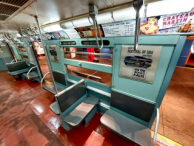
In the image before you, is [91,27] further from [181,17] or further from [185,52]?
[185,52]

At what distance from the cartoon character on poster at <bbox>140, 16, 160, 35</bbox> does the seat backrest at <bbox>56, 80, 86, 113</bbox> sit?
1671 mm

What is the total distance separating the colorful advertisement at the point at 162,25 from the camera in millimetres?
864

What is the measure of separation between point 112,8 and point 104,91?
5.33 ft

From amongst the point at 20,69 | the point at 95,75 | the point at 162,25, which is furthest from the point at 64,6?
A: the point at 20,69

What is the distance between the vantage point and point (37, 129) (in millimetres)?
1976

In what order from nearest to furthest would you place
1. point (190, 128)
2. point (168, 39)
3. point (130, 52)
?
point (168, 39), point (130, 52), point (190, 128)

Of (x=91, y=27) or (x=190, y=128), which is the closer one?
(x=91, y=27)

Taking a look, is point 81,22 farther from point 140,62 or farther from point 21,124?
point 21,124

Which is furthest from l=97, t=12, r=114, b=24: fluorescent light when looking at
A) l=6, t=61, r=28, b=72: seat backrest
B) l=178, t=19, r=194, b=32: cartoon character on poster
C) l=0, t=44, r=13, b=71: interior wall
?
l=0, t=44, r=13, b=71: interior wall

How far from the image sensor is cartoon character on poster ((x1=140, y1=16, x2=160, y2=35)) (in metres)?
1.00

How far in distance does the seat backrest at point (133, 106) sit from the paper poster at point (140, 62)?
44 centimetres

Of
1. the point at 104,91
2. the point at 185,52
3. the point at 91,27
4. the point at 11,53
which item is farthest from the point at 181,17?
the point at 11,53

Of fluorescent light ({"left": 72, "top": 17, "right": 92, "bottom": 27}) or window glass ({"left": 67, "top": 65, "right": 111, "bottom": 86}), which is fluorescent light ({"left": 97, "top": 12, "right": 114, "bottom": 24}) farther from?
window glass ({"left": 67, "top": 65, "right": 111, "bottom": 86})

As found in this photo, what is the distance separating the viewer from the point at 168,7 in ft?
2.83
